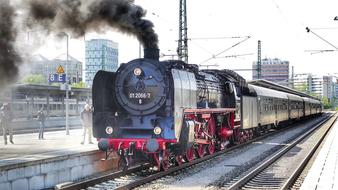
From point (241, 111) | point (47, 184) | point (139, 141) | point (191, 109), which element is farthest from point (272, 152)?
→ point (47, 184)

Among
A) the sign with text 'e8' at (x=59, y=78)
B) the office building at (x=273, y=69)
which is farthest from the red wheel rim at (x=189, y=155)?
the office building at (x=273, y=69)

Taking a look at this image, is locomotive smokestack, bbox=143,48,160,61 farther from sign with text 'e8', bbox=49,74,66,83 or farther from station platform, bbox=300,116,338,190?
sign with text 'e8', bbox=49,74,66,83

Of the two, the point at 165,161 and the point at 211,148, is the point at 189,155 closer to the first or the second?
the point at 165,161

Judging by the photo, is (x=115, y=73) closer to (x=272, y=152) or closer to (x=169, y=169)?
(x=169, y=169)

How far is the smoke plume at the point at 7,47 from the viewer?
9891 mm

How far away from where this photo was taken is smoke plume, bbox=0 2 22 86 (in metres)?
9.89

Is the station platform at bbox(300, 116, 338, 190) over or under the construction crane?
under

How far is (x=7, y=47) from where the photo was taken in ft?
33.9

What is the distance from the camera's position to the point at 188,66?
1439 centimetres

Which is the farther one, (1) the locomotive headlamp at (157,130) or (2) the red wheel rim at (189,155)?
(2) the red wheel rim at (189,155)

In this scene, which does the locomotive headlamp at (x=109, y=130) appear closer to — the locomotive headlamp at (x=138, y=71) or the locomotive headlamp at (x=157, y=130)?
the locomotive headlamp at (x=157, y=130)

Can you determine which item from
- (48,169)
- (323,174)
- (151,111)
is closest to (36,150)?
(48,169)

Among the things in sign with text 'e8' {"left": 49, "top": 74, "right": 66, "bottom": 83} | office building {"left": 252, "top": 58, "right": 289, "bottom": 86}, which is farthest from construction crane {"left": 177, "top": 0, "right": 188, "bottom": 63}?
office building {"left": 252, "top": 58, "right": 289, "bottom": 86}

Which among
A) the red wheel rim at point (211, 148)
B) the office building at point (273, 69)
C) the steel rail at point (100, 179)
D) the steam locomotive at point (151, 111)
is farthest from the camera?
the office building at point (273, 69)
